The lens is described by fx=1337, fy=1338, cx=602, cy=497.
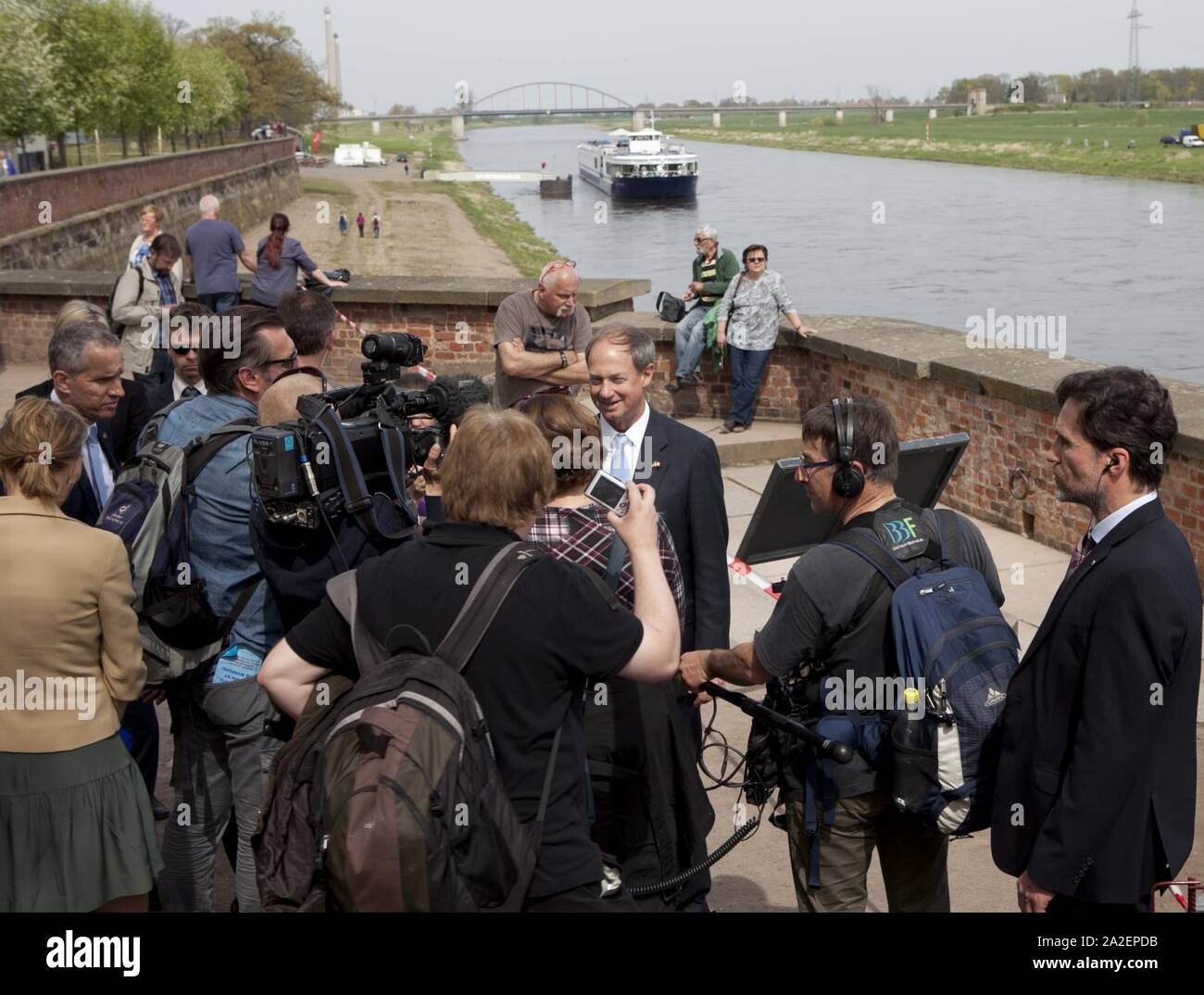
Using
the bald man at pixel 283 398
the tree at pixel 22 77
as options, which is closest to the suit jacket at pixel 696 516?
the bald man at pixel 283 398

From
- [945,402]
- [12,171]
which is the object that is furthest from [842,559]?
[12,171]

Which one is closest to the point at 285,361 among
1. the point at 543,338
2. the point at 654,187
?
the point at 543,338

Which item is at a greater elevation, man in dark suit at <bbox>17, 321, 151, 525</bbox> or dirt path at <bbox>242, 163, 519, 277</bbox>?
dirt path at <bbox>242, 163, 519, 277</bbox>

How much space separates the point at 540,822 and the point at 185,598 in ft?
5.19

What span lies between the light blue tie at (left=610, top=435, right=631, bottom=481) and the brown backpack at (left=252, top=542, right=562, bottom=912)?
62.2 inches

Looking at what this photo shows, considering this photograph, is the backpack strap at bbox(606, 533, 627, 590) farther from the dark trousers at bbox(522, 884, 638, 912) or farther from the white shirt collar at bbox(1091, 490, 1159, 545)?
the white shirt collar at bbox(1091, 490, 1159, 545)

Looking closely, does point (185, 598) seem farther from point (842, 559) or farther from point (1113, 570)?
point (1113, 570)

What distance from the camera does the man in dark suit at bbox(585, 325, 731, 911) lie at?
4.15 meters

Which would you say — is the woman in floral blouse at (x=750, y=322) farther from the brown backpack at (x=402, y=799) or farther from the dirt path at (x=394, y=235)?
the dirt path at (x=394, y=235)

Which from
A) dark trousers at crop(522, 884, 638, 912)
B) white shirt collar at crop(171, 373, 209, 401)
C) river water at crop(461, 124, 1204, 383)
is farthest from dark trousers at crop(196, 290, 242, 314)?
dark trousers at crop(522, 884, 638, 912)

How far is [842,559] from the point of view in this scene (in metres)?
3.20

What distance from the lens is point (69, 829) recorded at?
347 cm

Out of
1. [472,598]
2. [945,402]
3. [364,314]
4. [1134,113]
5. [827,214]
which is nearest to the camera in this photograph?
[472,598]

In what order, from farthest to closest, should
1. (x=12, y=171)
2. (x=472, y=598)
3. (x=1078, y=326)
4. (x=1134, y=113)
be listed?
(x=1134, y=113) < (x=12, y=171) < (x=1078, y=326) < (x=472, y=598)
